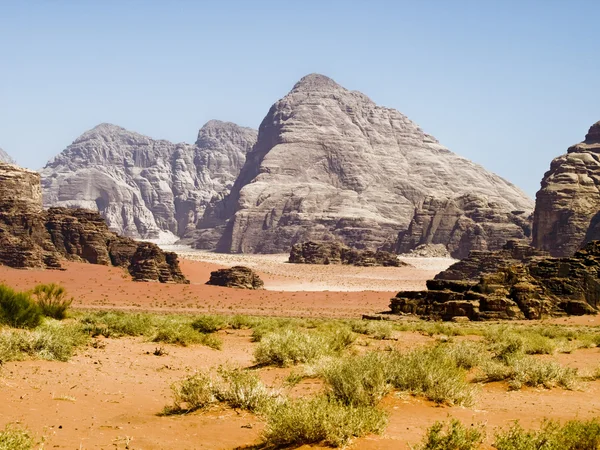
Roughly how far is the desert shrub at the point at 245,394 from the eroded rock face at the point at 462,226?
126429mm

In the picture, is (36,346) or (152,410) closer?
(152,410)

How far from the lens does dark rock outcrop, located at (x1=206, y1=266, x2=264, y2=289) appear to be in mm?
67363

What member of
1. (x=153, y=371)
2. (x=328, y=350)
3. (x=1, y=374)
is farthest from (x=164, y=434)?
(x=328, y=350)

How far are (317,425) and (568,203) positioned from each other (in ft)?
357

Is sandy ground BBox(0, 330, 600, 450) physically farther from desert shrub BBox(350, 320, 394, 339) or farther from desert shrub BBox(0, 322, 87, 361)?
desert shrub BBox(350, 320, 394, 339)

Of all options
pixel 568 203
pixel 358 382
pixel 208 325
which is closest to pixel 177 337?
pixel 208 325

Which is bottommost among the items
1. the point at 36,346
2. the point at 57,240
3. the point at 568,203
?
the point at 36,346

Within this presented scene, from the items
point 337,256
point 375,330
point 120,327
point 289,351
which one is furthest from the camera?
point 337,256

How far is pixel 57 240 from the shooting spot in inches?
2655

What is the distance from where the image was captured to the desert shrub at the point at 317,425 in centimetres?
871

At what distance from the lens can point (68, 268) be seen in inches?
2419

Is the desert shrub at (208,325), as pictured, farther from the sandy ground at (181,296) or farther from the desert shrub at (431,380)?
the sandy ground at (181,296)

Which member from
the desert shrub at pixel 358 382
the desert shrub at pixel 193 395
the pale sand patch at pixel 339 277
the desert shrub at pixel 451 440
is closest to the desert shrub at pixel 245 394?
the desert shrub at pixel 193 395

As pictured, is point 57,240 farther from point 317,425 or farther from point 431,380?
point 317,425
